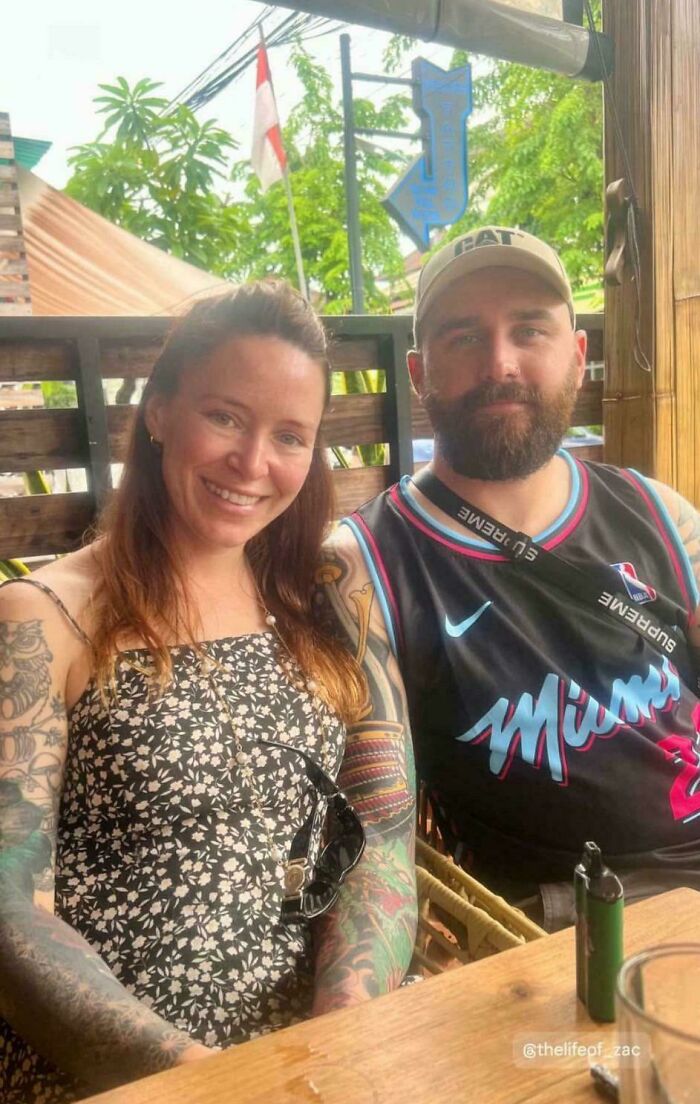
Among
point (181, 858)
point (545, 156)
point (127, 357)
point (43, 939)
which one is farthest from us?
point (545, 156)

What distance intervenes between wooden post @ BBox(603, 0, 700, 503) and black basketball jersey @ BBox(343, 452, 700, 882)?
69cm

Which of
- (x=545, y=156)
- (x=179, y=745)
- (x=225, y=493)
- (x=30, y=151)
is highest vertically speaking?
(x=545, y=156)

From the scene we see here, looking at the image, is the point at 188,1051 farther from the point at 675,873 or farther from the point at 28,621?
the point at 675,873

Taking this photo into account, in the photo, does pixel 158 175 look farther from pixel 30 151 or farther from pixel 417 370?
pixel 417 370

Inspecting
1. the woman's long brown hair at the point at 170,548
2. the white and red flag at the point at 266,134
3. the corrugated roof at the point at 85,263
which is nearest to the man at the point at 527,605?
the woman's long brown hair at the point at 170,548

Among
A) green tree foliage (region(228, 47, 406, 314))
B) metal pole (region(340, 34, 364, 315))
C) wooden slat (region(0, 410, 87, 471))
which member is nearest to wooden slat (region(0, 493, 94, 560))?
wooden slat (region(0, 410, 87, 471))

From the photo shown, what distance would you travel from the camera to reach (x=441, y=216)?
2.83 m

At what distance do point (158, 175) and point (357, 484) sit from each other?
767 cm

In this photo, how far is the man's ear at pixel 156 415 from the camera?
4.62 ft

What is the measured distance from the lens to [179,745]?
1217mm

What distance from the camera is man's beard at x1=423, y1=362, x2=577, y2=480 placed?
A: 165 centimetres

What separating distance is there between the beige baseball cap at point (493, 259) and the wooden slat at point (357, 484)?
76 cm

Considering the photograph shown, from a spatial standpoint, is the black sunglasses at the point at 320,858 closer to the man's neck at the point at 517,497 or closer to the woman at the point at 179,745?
the woman at the point at 179,745

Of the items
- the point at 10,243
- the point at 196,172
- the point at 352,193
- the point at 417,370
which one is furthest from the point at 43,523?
the point at 196,172
